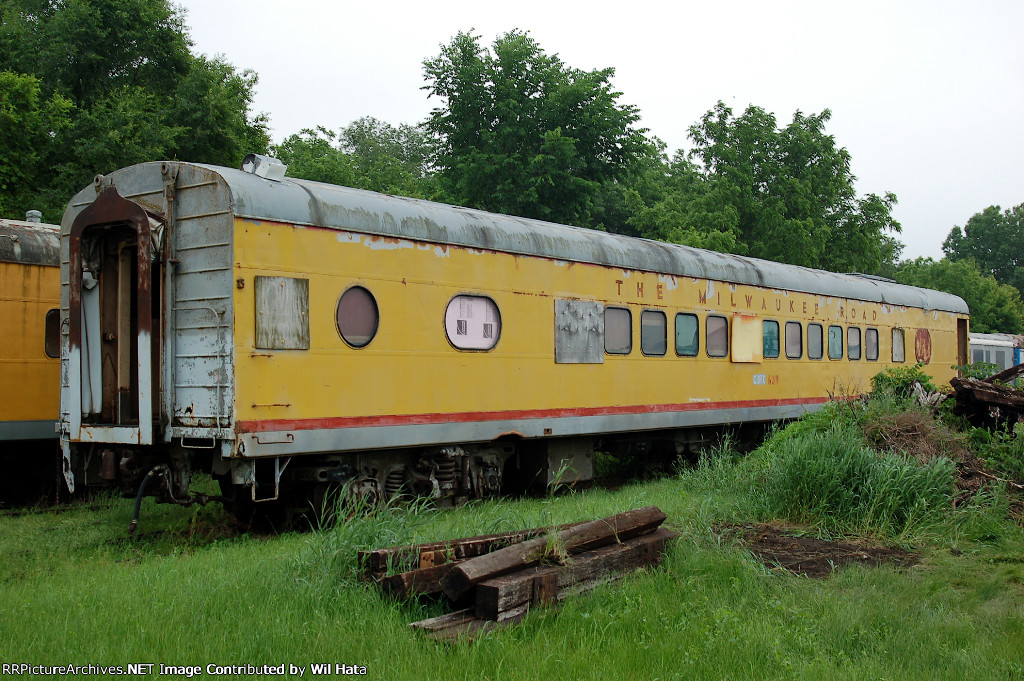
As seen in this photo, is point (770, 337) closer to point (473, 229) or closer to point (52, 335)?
point (473, 229)

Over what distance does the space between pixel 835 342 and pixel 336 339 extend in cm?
1107

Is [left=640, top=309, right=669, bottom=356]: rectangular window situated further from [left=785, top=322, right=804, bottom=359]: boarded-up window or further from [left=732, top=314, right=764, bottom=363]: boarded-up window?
[left=785, top=322, right=804, bottom=359]: boarded-up window

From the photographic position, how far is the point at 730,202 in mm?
30453

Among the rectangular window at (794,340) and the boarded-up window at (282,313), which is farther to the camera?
the rectangular window at (794,340)

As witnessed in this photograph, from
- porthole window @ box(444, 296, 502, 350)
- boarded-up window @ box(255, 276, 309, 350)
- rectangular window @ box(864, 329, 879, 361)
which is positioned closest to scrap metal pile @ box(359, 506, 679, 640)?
boarded-up window @ box(255, 276, 309, 350)

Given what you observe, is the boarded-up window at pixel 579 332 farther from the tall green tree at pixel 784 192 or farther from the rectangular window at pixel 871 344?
the tall green tree at pixel 784 192

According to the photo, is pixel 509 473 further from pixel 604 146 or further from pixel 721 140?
pixel 721 140

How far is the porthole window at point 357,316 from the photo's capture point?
28.0 feet

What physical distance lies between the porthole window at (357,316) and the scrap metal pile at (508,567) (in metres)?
3.20

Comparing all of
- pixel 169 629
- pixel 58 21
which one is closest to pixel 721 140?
pixel 58 21

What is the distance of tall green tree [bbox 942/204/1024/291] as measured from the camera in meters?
63.9

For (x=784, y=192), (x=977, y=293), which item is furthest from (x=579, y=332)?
(x=977, y=293)

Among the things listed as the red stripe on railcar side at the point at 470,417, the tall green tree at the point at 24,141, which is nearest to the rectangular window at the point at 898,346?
the red stripe on railcar side at the point at 470,417

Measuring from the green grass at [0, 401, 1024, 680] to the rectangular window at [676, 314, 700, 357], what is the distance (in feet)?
15.5
